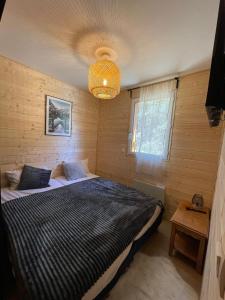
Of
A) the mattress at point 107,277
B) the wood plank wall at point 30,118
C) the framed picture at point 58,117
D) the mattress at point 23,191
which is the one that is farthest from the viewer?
the framed picture at point 58,117

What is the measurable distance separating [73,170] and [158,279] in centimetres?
212

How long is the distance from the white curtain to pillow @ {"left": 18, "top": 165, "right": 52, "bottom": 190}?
5.63ft

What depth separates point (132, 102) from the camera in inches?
121

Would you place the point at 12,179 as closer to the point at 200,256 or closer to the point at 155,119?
the point at 155,119

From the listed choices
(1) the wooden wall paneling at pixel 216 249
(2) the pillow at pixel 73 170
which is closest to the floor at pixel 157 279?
(1) the wooden wall paneling at pixel 216 249

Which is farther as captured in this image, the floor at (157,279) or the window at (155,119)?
the window at (155,119)

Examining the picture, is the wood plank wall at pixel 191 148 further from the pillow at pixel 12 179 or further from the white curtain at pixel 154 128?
the pillow at pixel 12 179

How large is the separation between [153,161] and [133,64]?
1642 mm

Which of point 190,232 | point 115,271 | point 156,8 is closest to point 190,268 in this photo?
point 190,232

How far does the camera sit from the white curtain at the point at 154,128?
249cm

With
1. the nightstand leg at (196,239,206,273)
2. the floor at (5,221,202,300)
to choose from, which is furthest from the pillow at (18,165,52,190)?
the nightstand leg at (196,239,206,273)

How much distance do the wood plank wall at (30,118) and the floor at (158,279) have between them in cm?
223

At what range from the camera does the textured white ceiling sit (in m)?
1.23

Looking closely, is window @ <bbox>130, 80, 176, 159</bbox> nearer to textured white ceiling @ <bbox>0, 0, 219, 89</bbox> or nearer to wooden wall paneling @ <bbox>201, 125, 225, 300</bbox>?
textured white ceiling @ <bbox>0, 0, 219, 89</bbox>
